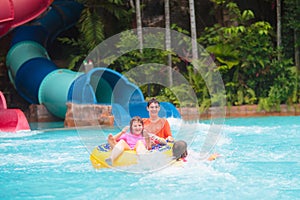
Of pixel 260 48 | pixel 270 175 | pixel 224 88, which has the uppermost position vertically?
pixel 260 48

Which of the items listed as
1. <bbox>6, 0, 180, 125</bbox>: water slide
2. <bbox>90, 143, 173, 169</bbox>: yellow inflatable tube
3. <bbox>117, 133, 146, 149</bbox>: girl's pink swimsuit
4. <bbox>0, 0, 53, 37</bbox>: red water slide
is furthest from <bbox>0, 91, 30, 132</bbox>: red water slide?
<bbox>117, 133, 146, 149</bbox>: girl's pink swimsuit

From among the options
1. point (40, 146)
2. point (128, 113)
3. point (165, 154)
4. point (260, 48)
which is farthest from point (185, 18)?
point (165, 154)

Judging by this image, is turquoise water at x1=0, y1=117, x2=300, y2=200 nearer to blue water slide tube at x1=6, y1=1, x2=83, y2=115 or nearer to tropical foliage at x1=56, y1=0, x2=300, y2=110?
blue water slide tube at x1=6, y1=1, x2=83, y2=115

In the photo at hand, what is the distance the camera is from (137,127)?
4.83 meters

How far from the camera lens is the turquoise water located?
158 inches

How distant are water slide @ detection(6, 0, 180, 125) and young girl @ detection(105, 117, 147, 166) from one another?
3.90 meters

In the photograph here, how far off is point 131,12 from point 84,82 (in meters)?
3.92

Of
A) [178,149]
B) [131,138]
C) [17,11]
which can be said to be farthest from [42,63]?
[178,149]

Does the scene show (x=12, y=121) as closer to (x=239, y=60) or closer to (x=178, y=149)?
(x=178, y=149)

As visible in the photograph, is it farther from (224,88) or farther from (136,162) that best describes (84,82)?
(136,162)

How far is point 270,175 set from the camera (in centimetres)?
458

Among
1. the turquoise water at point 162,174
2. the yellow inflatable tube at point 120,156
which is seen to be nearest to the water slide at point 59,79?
the turquoise water at point 162,174

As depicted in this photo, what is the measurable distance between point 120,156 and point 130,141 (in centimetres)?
26

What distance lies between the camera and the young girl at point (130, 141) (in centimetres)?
464
